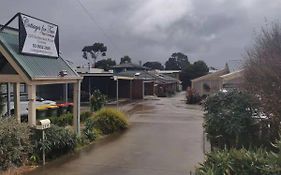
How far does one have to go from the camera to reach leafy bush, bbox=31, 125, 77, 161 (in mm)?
11289

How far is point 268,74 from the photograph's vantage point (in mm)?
10789

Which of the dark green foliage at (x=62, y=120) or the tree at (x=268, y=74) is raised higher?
the tree at (x=268, y=74)

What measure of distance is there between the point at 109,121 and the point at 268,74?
841cm

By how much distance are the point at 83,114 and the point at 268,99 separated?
11884 millimetres

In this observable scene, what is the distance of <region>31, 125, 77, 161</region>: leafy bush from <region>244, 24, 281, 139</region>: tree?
5775 millimetres

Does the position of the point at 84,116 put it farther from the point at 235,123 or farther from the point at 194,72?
the point at 194,72

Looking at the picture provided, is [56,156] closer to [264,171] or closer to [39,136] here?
[39,136]

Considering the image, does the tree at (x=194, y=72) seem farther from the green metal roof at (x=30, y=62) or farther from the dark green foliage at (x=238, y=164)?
the dark green foliage at (x=238, y=164)

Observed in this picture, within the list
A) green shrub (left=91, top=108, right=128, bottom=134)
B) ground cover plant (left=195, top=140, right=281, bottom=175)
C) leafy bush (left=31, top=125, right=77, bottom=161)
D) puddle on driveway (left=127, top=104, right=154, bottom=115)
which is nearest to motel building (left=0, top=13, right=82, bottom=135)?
leafy bush (left=31, top=125, right=77, bottom=161)

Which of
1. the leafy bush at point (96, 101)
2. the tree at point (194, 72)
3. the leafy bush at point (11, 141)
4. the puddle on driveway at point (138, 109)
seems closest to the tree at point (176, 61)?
the tree at point (194, 72)

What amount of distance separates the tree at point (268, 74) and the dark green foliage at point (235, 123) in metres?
0.42

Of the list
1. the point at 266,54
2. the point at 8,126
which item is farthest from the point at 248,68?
the point at 8,126

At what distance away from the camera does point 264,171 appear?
5750 mm

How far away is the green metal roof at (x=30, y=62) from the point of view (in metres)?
11.6
